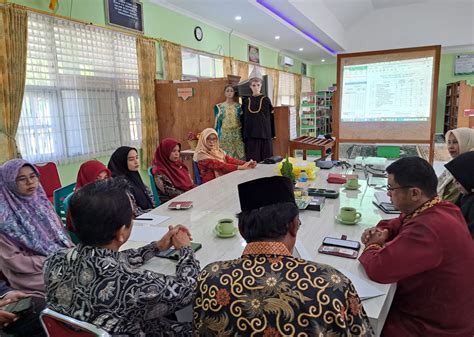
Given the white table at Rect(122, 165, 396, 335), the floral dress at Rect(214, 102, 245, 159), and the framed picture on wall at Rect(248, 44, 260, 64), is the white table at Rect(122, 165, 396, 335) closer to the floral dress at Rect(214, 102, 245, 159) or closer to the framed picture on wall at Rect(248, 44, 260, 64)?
the floral dress at Rect(214, 102, 245, 159)

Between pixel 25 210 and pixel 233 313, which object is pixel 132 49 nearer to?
pixel 25 210

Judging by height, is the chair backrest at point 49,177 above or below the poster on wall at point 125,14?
below

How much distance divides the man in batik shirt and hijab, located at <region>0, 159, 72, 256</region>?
1.29 m

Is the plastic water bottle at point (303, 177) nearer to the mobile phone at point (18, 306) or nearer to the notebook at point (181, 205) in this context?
the notebook at point (181, 205)

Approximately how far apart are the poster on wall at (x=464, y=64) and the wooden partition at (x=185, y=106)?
9148 mm

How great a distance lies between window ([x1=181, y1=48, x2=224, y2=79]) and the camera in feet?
18.6

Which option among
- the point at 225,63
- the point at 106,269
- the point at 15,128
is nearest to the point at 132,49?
the point at 15,128

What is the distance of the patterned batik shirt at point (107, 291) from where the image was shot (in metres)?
0.91

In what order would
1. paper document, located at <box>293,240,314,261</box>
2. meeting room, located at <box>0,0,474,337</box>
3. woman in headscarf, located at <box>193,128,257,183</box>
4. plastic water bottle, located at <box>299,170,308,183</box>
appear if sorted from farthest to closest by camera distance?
woman in headscarf, located at <box>193,128,257,183</box> < plastic water bottle, located at <box>299,170,308,183</box> < paper document, located at <box>293,240,314,261</box> < meeting room, located at <box>0,0,474,337</box>

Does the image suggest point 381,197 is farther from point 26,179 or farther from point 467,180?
point 26,179

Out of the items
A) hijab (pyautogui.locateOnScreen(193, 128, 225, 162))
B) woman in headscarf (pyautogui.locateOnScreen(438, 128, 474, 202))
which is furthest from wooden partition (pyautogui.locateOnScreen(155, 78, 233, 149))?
woman in headscarf (pyautogui.locateOnScreen(438, 128, 474, 202))

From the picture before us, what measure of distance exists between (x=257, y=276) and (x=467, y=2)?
397 inches

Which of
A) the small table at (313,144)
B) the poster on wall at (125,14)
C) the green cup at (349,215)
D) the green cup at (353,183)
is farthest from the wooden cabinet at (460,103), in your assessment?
the green cup at (349,215)

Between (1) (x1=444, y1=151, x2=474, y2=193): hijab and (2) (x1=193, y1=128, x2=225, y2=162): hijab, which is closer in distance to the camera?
(1) (x1=444, y1=151, x2=474, y2=193): hijab
